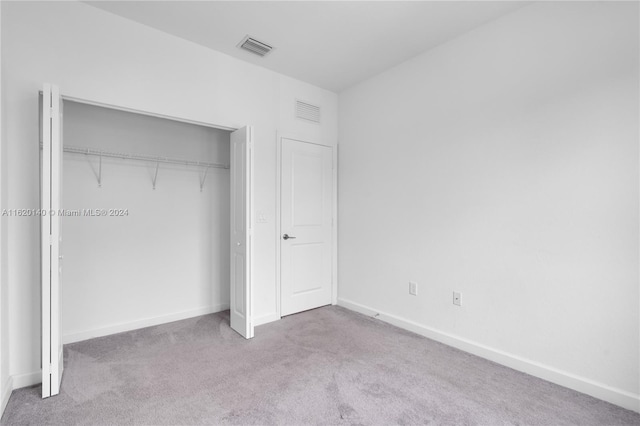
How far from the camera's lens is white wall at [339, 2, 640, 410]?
206 cm

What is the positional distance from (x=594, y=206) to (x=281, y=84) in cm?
311

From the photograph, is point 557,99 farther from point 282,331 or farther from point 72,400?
point 72,400

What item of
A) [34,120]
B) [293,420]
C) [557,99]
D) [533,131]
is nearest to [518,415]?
[293,420]

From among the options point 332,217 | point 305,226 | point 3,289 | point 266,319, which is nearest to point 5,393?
point 3,289

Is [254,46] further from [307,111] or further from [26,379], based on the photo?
[26,379]

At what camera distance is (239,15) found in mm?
2604

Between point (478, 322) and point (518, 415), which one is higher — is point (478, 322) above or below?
above

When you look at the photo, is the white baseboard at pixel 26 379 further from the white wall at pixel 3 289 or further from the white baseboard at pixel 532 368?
the white baseboard at pixel 532 368

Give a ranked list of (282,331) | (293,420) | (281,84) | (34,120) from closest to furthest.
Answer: (293,420) → (34,120) → (282,331) → (281,84)

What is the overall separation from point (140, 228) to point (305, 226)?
1.81 m

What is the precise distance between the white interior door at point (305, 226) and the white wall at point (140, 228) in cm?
81

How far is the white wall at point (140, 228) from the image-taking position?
302 cm

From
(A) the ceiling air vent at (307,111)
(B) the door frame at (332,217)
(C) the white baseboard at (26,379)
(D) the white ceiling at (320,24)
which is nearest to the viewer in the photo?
(C) the white baseboard at (26,379)

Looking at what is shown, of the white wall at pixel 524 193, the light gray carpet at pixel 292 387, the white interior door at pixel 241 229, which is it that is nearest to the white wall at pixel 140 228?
the light gray carpet at pixel 292 387
